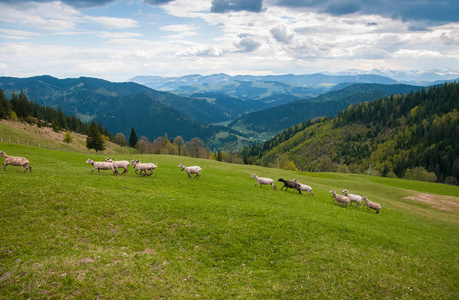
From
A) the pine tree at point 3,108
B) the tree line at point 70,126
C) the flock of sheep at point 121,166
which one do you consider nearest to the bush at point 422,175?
the tree line at point 70,126

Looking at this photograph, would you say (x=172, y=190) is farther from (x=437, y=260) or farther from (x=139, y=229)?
(x=437, y=260)

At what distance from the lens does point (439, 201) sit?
1815 inches

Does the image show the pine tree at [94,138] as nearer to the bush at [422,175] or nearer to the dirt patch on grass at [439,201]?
the dirt patch on grass at [439,201]

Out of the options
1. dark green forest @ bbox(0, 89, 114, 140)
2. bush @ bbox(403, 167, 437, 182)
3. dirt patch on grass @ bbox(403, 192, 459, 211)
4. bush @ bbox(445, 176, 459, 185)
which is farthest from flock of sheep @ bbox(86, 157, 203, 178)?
bush @ bbox(445, 176, 459, 185)

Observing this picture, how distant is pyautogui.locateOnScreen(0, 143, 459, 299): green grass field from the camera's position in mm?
11477

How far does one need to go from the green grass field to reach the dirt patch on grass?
70.7 ft

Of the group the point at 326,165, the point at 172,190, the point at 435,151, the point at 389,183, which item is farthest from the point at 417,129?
the point at 172,190

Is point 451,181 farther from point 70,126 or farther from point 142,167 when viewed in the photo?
point 70,126

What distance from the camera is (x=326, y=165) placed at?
184 m

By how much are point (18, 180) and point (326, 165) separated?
18719 centimetres

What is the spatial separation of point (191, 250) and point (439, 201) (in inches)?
2058

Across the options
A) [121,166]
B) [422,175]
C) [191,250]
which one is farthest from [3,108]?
[422,175]

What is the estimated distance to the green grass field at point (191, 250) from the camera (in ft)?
37.7

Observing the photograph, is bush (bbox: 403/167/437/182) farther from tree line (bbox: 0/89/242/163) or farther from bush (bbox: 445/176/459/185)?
tree line (bbox: 0/89/242/163)
